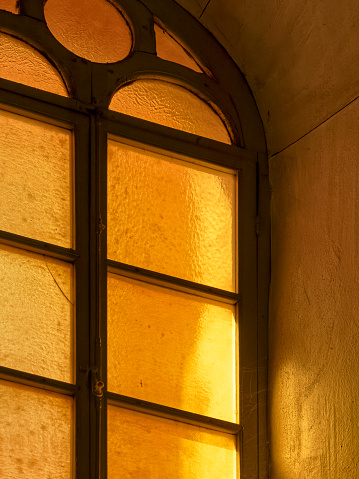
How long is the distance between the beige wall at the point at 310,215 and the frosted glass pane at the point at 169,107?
21 cm

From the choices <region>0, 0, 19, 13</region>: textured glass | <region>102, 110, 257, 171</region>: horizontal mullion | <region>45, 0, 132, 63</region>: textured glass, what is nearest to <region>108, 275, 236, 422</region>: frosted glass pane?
<region>102, 110, 257, 171</region>: horizontal mullion

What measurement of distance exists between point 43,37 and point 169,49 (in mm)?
499

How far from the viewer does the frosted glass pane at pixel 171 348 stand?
272cm

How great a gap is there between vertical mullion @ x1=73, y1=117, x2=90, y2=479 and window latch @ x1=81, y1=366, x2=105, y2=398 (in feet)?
0.05

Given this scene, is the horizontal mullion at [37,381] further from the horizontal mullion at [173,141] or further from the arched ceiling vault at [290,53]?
the arched ceiling vault at [290,53]

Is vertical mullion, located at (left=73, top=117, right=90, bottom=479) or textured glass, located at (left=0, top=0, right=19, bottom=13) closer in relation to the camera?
vertical mullion, located at (left=73, top=117, right=90, bottom=479)

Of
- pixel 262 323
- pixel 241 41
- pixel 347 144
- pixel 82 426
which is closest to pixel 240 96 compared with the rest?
pixel 241 41

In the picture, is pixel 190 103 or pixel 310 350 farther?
pixel 190 103

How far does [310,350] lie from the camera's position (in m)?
2.79

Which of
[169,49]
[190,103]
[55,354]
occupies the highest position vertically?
[169,49]

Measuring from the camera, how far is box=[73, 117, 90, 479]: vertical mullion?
255 cm

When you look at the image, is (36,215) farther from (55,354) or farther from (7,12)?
(7,12)

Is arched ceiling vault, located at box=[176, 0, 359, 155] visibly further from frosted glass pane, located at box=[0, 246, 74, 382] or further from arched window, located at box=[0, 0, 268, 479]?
frosted glass pane, located at box=[0, 246, 74, 382]

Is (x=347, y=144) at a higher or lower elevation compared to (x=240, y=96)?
lower
